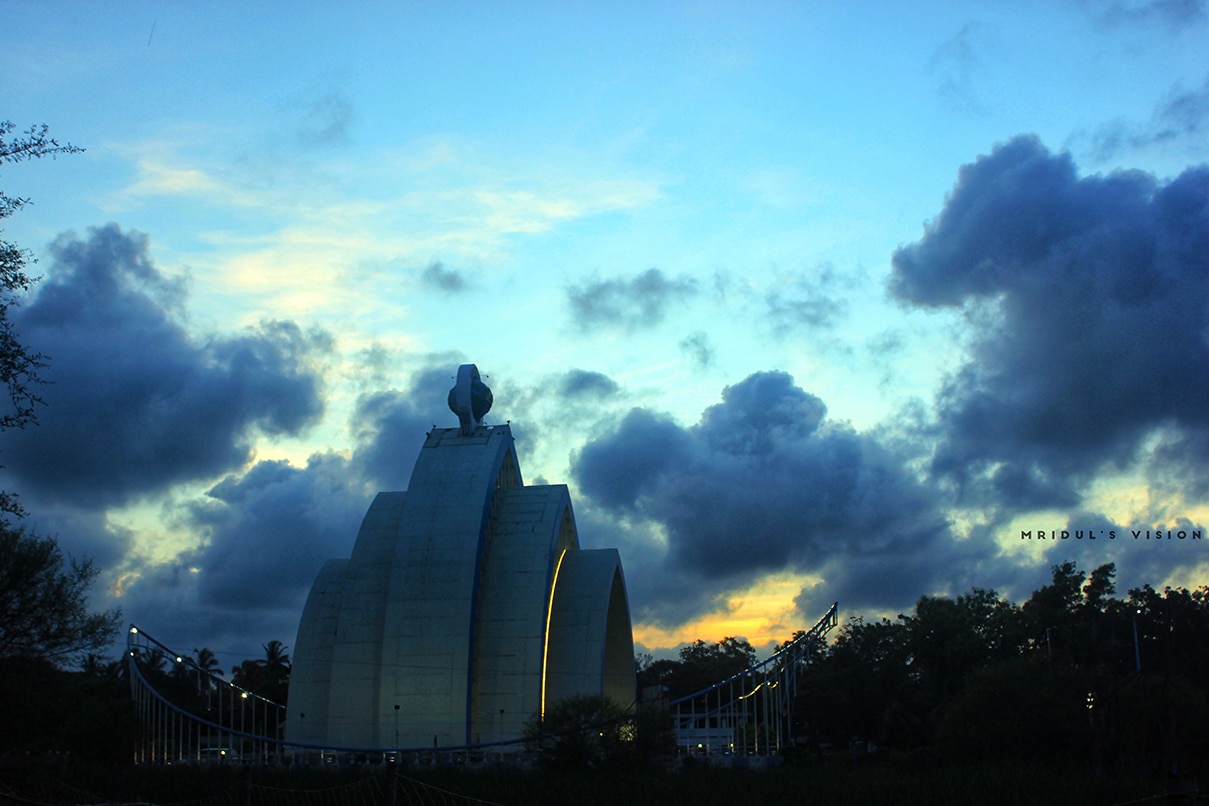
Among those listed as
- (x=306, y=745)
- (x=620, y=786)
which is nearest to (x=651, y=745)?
(x=620, y=786)

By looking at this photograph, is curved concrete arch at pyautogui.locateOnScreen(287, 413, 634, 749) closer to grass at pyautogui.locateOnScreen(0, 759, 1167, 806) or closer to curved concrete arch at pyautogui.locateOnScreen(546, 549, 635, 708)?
curved concrete arch at pyautogui.locateOnScreen(546, 549, 635, 708)

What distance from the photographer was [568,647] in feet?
150

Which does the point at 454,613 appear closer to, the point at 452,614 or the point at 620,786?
the point at 452,614

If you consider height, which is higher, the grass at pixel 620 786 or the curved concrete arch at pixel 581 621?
the curved concrete arch at pixel 581 621

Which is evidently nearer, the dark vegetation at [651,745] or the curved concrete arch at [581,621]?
the dark vegetation at [651,745]

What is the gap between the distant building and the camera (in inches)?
1692

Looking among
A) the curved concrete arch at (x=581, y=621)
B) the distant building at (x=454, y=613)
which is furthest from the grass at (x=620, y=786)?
the curved concrete arch at (x=581, y=621)

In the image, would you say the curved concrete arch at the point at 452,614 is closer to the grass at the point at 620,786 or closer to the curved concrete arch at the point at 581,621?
the curved concrete arch at the point at 581,621

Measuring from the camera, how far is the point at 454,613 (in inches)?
1706

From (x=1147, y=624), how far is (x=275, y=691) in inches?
2529

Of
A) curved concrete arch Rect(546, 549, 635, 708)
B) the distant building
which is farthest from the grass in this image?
curved concrete arch Rect(546, 549, 635, 708)

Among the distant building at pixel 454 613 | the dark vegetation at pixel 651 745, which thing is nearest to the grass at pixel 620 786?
the dark vegetation at pixel 651 745

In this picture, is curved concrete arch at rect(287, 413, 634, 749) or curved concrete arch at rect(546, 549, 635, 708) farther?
curved concrete arch at rect(546, 549, 635, 708)

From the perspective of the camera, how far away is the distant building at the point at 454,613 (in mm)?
42969
